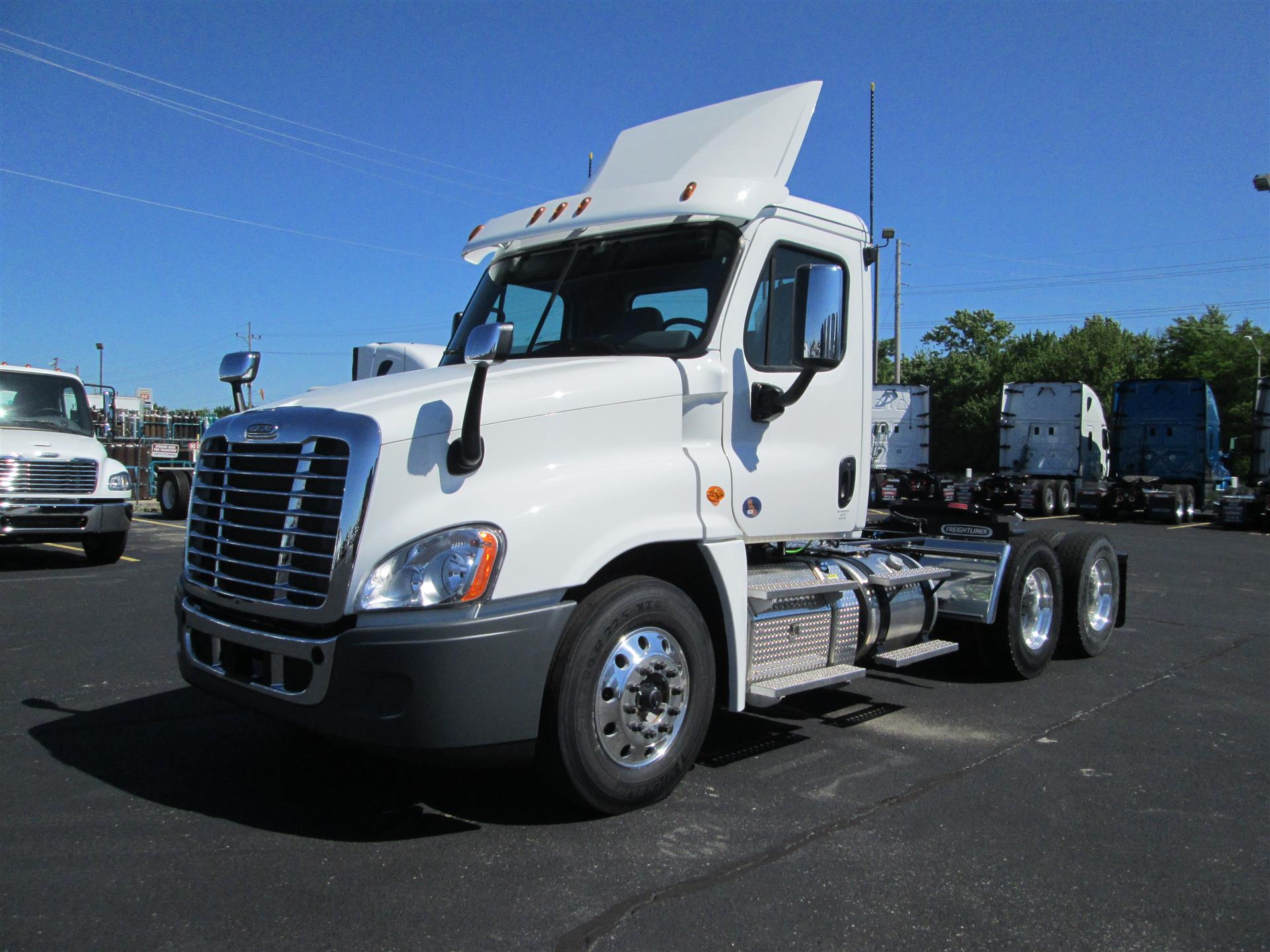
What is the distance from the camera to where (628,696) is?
4.09 metres

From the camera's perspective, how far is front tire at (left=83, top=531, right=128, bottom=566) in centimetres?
1260

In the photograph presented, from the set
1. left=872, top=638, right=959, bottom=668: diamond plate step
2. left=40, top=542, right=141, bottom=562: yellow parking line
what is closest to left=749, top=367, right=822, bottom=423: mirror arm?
left=872, top=638, right=959, bottom=668: diamond plate step

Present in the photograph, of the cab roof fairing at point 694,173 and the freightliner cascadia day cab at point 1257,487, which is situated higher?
the cab roof fairing at point 694,173

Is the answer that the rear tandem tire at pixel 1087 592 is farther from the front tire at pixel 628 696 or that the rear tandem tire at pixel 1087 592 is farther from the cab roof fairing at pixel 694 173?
the front tire at pixel 628 696

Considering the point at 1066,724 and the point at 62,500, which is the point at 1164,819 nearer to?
the point at 1066,724

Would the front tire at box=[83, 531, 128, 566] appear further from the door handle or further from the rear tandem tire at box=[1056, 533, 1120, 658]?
the rear tandem tire at box=[1056, 533, 1120, 658]

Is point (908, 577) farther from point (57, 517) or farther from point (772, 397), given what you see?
point (57, 517)

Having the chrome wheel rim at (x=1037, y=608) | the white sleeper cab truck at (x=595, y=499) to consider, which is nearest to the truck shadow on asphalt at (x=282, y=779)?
the white sleeper cab truck at (x=595, y=499)

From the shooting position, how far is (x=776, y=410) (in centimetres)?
487

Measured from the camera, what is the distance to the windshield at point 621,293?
4750 millimetres

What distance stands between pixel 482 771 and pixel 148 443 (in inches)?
946

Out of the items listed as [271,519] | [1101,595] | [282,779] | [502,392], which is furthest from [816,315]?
[1101,595]

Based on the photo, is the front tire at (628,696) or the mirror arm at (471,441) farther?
the front tire at (628,696)

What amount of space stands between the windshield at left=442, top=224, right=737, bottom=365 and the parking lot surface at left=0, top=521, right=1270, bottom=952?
211cm
